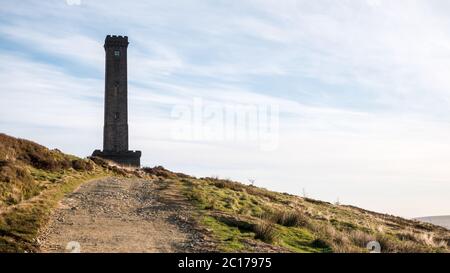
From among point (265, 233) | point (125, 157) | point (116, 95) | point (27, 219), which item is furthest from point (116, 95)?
point (265, 233)

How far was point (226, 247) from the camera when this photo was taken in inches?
513

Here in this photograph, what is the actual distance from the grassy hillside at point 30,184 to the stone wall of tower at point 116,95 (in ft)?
61.2

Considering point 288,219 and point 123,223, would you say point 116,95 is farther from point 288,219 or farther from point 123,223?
point 123,223

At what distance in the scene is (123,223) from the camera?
16.1 metres

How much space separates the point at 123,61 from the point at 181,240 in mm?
45755

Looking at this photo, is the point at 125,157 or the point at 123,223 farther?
the point at 125,157

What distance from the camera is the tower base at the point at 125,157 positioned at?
5138 cm

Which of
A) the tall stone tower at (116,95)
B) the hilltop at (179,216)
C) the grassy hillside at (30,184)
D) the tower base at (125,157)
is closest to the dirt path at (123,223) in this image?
the hilltop at (179,216)

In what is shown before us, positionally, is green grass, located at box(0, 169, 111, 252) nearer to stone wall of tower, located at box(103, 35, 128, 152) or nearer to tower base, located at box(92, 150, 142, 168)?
tower base, located at box(92, 150, 142, 168)

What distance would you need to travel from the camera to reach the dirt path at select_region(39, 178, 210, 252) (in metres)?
13.0

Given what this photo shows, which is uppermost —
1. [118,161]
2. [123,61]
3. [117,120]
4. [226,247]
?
[123,61]
